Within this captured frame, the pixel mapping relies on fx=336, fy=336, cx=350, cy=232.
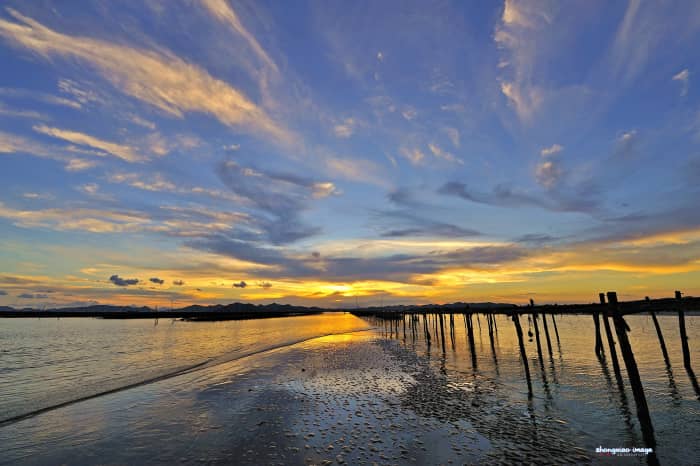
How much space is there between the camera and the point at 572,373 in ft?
64.8


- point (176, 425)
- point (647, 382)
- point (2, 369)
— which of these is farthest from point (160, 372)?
point (647, 382)

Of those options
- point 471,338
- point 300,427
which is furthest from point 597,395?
point 300,427

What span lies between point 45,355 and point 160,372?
17367mm

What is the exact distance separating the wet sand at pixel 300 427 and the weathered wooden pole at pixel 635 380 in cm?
187

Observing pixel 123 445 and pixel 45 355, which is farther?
pixel 45 355

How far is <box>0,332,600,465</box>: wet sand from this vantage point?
28.7 feet

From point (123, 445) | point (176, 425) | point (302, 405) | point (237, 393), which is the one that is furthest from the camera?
point (237, 393)

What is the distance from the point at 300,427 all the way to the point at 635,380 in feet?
34.5

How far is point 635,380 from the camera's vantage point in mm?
10320

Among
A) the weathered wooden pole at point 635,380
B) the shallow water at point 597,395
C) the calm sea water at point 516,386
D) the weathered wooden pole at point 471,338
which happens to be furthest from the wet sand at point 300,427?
the weathered wooden pole at point 471,338

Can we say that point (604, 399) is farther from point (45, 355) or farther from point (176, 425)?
point (45, 355)

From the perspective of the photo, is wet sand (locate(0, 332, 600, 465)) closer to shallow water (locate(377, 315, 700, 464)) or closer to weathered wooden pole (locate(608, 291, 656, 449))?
shallow water (locate(377, 315, 700, 464))

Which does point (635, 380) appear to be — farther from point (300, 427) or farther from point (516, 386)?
point (300, 427)

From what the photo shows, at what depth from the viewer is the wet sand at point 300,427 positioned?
344 inches
